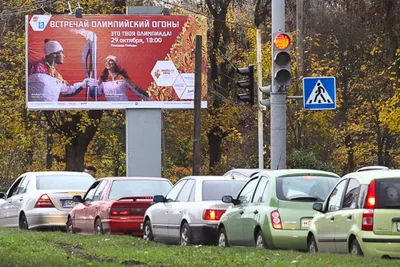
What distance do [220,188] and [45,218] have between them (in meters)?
6.38

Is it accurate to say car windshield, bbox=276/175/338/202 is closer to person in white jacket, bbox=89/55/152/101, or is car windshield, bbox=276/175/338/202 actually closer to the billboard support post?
person in white jacket, bbox=89/55/152/101

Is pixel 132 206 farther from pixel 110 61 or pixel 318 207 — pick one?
pixel 110 61

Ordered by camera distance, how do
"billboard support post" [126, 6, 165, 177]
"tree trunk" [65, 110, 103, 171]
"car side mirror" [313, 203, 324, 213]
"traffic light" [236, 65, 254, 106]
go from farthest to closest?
"tree trunk" [65, 110, 103, 171] → "billboard support post" [126, 6, 165, 177] → "traffic light" [236, 65, 254, 106] → "car side mirror" [313, 203, 324, 213]

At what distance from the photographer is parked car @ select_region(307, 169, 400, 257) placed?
13.8m

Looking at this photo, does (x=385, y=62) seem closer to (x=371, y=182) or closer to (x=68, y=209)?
(x=68, y=209)

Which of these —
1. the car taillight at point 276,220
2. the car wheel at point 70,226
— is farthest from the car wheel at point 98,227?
the car taillight at point 276,220

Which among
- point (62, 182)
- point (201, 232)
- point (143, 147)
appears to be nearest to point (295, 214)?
point (201, 232)

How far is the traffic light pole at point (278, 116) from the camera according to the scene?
827 inches

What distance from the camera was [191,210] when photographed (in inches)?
747

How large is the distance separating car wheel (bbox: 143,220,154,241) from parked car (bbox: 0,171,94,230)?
3659mm

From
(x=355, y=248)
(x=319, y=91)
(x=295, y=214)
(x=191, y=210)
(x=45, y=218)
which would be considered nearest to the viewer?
(x=355, y=248)

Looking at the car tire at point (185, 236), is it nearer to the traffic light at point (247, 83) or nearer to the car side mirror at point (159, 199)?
the car side mirror at point (159, 199)

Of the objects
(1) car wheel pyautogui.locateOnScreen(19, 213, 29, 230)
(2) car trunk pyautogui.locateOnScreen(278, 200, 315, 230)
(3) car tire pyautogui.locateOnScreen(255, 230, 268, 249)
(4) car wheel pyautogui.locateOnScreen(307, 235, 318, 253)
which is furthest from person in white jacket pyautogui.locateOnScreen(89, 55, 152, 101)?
(4) car wheel pyautogui.locateOnScreen(307, 235, 318, 253)

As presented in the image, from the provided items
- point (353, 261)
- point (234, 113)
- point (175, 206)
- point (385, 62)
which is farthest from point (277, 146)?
point (234, 113)
